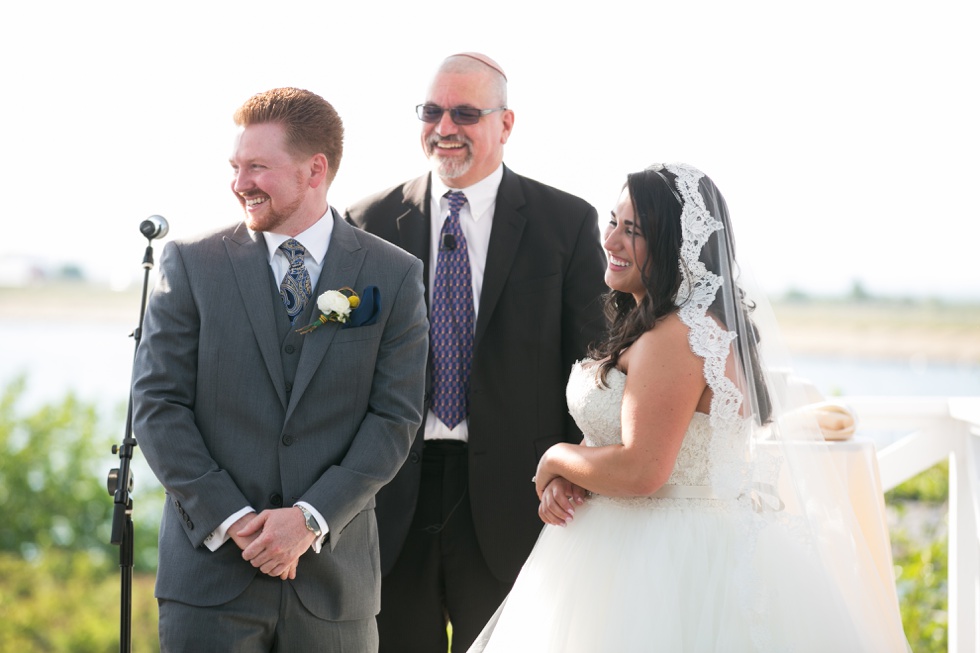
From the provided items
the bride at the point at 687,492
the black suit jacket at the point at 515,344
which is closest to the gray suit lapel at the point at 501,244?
the black suit jacket at the point at 515,344

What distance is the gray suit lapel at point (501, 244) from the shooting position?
10.1 feet

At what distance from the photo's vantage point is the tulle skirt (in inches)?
88.2

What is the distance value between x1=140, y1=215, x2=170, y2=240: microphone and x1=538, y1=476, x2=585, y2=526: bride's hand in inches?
48.3

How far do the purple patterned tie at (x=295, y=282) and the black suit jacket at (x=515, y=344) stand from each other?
2.56 ft

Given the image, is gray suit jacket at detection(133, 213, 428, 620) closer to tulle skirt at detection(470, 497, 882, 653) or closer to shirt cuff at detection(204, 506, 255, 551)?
shirt cuff at detection(204, 506, 255, 551)

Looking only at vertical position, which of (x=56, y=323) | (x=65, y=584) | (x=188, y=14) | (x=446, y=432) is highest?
(x=188, y=14)

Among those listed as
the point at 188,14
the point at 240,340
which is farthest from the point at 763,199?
the point at 240,340

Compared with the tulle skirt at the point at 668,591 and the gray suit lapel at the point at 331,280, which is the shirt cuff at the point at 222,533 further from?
the tulle skirt at the point at 668,591

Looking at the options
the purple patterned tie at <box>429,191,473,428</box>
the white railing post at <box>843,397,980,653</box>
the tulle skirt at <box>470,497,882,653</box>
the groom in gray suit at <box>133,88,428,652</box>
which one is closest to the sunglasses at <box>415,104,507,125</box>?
the purple patterned tie at <box>429,191,473,428</box>

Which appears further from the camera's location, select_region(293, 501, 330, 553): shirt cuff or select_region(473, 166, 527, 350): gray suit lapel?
select_region(473, 166, 527, 350): gray suit lapel

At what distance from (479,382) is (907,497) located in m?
4.53

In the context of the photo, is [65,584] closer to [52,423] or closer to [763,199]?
[52,423]

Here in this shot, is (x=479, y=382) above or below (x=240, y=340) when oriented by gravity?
below

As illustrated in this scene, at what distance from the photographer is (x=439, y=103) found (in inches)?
124
